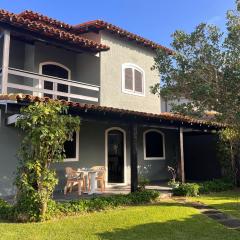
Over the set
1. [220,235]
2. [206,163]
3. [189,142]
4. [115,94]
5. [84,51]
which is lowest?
[220,235]

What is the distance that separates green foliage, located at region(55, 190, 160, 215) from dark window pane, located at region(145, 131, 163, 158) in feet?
19.0

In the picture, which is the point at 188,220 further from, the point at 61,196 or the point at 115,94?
the point at 115,94

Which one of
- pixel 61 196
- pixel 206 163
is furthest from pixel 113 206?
pixel 206 163

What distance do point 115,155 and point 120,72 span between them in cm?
411

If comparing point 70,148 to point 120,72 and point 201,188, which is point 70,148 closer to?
point 120,72

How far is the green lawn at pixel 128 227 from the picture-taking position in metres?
7.94

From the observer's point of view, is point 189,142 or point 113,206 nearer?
point 113,206

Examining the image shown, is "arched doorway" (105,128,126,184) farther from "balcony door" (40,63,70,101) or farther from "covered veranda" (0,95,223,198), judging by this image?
"balcony door" (40,63,70,101)

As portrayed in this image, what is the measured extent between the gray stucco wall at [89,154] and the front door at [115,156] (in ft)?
1.03

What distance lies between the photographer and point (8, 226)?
8.65m

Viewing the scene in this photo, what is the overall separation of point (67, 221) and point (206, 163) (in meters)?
13.0

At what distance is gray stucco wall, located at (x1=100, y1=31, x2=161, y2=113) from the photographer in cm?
1639

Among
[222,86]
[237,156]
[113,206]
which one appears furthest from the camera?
[237,156]

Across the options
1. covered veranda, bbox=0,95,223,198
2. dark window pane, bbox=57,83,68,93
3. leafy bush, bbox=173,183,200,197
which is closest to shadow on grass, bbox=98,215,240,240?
covered veranda, bbox=0,95,223,198
